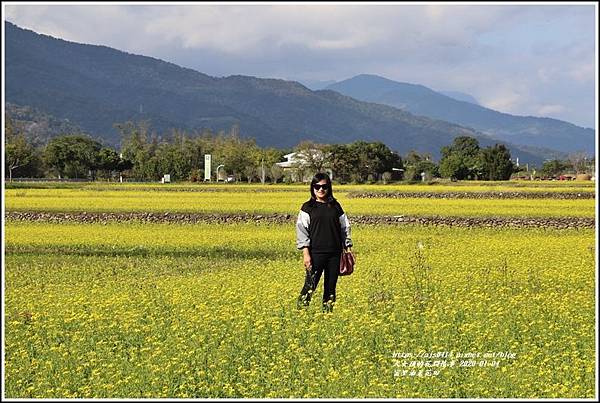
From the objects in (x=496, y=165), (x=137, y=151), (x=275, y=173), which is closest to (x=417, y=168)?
(x=496, y=165)

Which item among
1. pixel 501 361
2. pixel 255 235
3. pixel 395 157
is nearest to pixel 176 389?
pixel 501 361

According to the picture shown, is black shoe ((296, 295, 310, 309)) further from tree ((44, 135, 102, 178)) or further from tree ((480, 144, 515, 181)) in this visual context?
tree ((44, 135, 102, 178))

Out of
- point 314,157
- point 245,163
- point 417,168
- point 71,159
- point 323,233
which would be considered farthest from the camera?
point 417,168

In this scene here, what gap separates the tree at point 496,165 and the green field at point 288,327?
255ft

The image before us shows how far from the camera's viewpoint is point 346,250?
10375 millimetres

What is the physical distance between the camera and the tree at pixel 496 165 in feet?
311

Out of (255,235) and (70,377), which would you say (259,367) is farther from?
(255,235)

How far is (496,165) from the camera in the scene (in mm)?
95062

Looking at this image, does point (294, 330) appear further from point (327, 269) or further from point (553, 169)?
point (553, 169)

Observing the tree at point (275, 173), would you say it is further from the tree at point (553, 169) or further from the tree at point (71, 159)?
the tree at point (553, 169)

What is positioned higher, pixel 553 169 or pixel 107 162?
pixel 107 162

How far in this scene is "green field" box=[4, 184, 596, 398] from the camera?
7.61 meters

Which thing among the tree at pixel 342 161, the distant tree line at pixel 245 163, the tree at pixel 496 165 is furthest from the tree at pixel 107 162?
the tree at pixel 496 165

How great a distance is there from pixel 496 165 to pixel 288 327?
88.8 m
